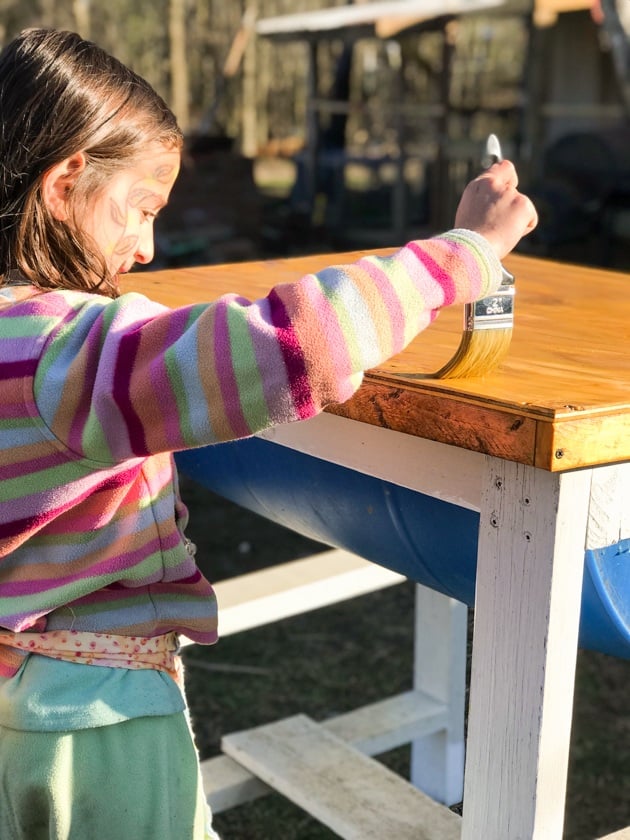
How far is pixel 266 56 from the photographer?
51.1ft

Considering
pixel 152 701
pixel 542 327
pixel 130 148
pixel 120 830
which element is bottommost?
pixel 120 830

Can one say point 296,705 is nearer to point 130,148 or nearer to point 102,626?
point 102,626

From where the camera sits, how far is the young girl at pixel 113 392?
0.97m

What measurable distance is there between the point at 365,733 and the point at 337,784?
332mm

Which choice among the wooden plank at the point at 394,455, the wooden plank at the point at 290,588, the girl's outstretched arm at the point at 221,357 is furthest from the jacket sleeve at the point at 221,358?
the wooden plank at the point at 290,588

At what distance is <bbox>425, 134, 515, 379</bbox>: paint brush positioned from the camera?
3.68 feet

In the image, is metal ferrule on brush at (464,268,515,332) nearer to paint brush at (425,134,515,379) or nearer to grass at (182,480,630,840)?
paint brush at (425,134,515,379)

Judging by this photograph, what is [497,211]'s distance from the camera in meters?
1.14

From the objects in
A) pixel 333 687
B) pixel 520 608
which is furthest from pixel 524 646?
pixel 333 687

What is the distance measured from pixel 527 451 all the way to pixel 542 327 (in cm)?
54

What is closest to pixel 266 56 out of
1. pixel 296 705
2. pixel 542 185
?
pixel 542 185

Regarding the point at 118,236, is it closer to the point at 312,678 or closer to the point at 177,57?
the point at 312,678

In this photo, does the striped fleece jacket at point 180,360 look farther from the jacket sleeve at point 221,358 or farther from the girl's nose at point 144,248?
the girl's nose at point 144,248

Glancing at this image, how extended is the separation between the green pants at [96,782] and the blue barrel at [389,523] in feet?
1.14
